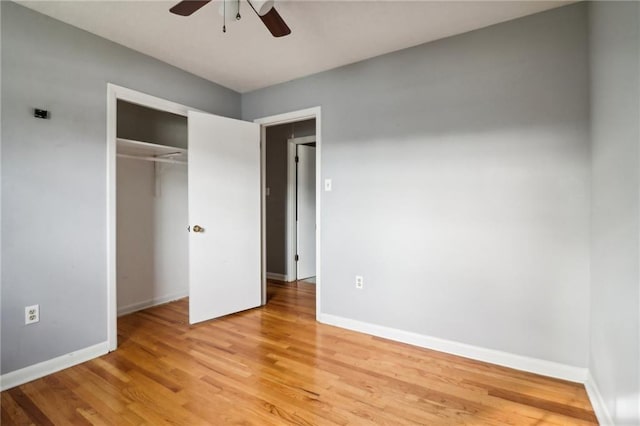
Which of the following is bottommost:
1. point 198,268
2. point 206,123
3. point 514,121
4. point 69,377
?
point 69,377

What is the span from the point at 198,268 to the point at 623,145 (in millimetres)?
3105

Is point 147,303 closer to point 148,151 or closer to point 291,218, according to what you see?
Result: point 148,151

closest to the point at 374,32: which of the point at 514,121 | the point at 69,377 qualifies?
the point at 514,121

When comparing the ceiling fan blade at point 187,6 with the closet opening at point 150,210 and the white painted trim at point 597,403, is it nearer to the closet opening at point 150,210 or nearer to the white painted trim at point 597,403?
the closet opening at point 150,210

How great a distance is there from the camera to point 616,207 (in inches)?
56.2

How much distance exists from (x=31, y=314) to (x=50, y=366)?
0.39 meters

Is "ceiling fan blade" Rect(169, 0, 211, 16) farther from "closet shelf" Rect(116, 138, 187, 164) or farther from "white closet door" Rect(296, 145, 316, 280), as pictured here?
"white closet door" Rect(296, 145, 316, 280)

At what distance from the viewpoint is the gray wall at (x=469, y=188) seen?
1.99 m

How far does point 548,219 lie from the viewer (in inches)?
80.0

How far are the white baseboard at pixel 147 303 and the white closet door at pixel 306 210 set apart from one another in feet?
5.74

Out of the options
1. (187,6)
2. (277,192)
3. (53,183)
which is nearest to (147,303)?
(53,183)

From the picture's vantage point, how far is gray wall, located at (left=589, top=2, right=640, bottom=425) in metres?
1.21

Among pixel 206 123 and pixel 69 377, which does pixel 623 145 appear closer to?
pixel 206 123

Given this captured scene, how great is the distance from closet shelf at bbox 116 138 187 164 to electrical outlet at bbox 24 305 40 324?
141cm
